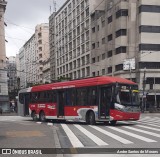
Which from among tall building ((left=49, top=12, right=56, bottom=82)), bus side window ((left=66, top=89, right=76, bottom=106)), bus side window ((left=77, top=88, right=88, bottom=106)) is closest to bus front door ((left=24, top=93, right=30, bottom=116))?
bus side window ((left=66, top=89, right=76, bottom=106))

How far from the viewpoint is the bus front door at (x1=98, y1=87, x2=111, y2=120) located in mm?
23266

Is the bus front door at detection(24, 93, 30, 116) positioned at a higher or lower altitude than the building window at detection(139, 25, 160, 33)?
lower

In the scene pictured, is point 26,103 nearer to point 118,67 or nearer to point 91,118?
point 91,118

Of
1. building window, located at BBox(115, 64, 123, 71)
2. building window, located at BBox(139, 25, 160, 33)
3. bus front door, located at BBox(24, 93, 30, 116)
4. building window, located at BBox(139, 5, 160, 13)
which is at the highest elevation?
building window, located at BBox(139, 5, 160, 13)

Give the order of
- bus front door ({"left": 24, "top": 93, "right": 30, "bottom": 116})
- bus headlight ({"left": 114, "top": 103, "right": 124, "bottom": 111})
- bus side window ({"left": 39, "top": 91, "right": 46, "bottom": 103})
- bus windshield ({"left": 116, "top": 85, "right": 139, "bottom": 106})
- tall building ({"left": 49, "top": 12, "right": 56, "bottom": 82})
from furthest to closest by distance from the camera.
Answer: tall building ({"left": 49, "top": 12, "right": 56, "bottom": 82}) < bus front door ({"left": 24, "top": 93, "right": 30, "bottom": 116}) < bus side window ({"left": 39, "top": 91, "right": 46, "bottom": 103}) < bus windshield ({"left": 116, "top": 85, "right": 139, "bottom": 106}) < bus headlight ({"left": 114, "top": 103, "right": 124, "bottom": 111})

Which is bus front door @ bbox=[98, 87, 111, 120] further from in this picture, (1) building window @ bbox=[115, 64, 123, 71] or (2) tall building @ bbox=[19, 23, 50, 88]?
(2) tall building @ bbox=[19, 23, 50, 88]

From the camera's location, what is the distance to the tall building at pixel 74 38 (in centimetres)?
8862

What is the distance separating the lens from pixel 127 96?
2328cm

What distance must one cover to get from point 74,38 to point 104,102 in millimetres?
76925

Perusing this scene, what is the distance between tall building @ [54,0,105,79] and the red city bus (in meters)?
53.7

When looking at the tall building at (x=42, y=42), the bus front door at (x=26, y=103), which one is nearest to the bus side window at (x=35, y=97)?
the bus front door at (x=26, y=103)

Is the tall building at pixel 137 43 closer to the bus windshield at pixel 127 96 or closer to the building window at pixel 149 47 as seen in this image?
the building window at pixel 149 47

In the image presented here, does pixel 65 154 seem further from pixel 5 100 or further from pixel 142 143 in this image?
pixel 5 100

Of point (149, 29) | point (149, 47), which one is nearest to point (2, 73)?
point (149, 47)
